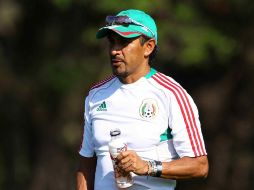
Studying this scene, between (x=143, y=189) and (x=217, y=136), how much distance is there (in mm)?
16046

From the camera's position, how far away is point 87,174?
8047 millimetres

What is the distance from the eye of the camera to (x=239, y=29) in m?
20.4

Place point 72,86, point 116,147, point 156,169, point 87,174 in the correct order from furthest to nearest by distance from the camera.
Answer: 1. point 72,86
2. point 87,174
3. point 156,169
4. point 116,147

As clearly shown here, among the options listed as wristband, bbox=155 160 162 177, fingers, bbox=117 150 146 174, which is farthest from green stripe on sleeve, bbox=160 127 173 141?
fingers, bbox=117 150 146 174

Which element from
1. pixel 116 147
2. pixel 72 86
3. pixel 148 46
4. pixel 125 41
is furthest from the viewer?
pixel 72 86

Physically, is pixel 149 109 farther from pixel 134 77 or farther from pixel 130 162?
pixel 130 162

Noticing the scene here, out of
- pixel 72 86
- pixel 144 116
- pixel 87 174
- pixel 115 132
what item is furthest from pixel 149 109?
pixel 72 86

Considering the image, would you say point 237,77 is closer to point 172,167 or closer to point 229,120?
point 229,120

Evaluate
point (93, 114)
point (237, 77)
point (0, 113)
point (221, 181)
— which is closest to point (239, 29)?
point (237, 77)

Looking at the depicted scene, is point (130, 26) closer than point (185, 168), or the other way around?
point (185, 168)

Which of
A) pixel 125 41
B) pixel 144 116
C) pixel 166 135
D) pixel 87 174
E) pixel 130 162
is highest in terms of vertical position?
pixel 125 41

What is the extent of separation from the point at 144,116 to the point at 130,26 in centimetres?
60

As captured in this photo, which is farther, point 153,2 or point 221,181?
point 221,181

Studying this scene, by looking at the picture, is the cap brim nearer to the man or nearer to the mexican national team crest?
the man
